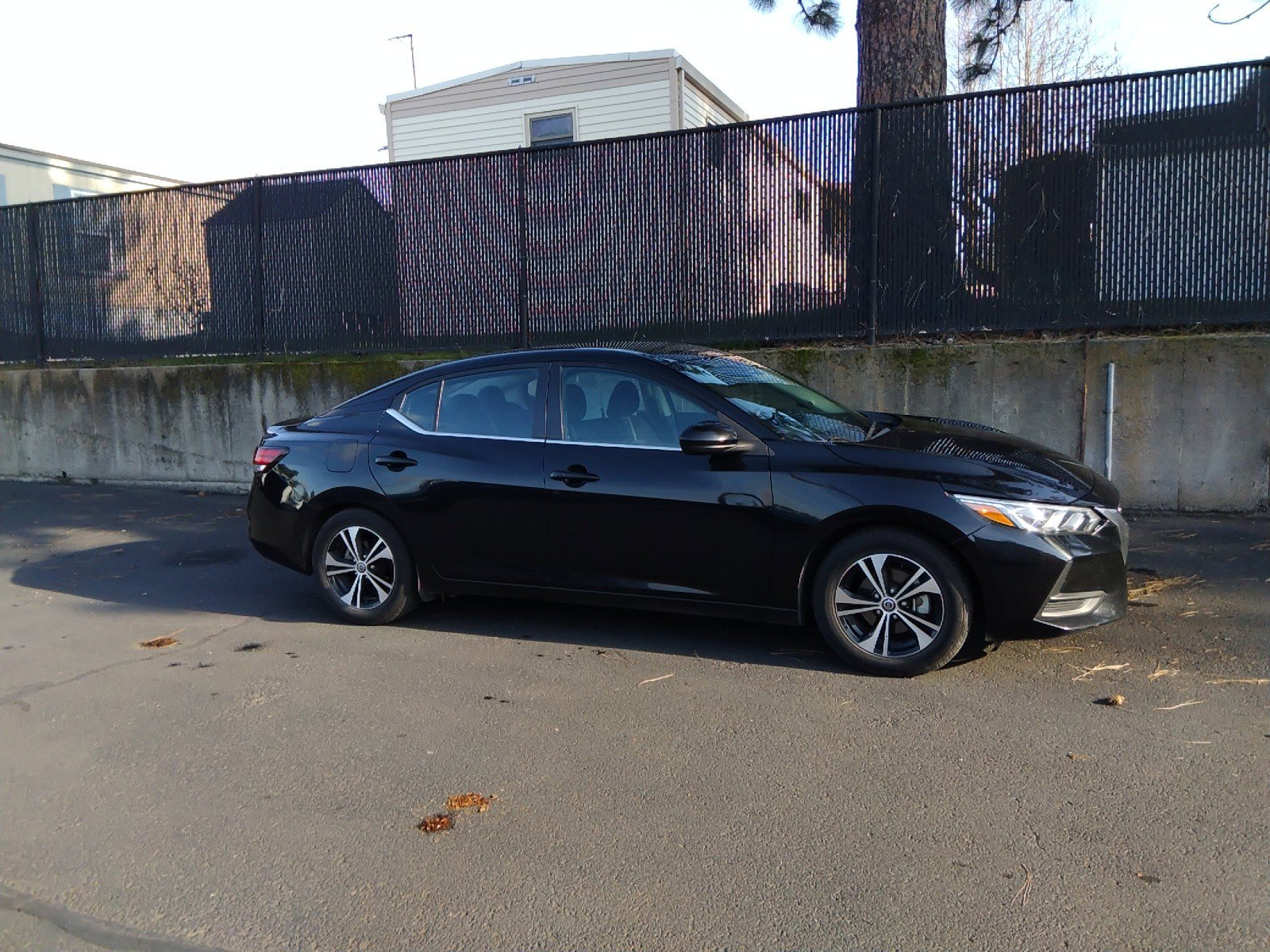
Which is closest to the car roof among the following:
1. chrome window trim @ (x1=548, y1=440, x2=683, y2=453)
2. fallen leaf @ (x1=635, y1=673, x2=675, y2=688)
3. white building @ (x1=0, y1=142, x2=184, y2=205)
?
chrome window trim @ (x1=548, y1=440, x2=683, y2=453)

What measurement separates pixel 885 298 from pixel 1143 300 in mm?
2080

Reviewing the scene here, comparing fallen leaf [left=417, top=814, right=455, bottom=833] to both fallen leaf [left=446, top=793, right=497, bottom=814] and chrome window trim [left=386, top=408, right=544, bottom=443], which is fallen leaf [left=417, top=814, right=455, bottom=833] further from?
chrome window trim [left=386, top=408, right=544, bottom=443]

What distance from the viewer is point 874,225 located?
928 centimetres

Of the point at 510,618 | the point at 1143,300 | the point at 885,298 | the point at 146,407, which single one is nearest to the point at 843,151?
the point at 885,298

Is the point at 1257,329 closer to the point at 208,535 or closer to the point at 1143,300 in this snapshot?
the point at 1143,300

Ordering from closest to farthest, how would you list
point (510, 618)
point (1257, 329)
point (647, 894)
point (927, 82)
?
point (647, 894)
point (510, 618)
point (1257, 329)
point (927, 82)

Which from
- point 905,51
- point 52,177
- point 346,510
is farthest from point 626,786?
point 52,177

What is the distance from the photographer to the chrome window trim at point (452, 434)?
566 centimetres

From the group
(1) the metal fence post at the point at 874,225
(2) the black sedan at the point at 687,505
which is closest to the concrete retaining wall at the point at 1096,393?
(1) the metal fence post at the point at 874,225

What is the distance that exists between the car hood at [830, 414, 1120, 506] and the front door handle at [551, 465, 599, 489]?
4.10 feet

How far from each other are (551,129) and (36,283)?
8581 mm

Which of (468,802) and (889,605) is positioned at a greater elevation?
(889,605)

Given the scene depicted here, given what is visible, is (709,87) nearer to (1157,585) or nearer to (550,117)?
(550,117)

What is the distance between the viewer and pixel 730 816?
357 cm
